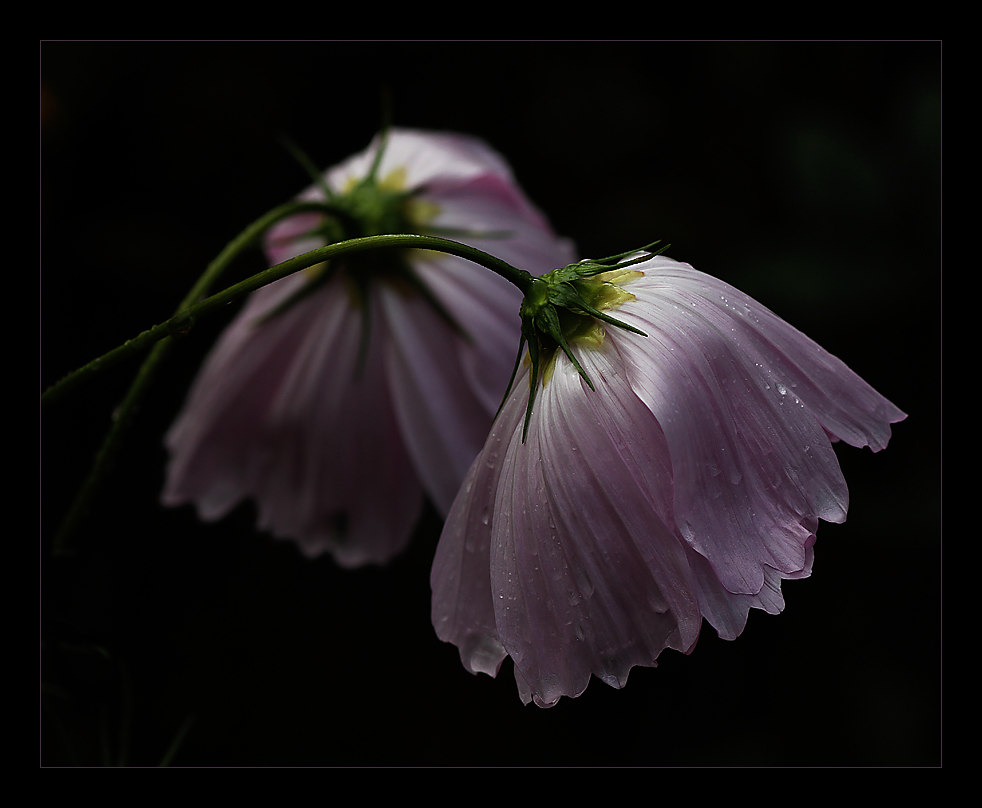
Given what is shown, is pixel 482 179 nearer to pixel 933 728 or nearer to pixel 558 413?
pixel 558 413

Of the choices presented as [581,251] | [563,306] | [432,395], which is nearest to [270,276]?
[563,306]

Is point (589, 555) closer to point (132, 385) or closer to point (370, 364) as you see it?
point (132, 385)

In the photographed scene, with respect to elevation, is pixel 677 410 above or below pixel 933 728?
above

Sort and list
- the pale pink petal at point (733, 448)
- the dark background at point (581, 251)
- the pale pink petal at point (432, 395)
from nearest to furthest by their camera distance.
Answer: the pale pink petal at point (733, 448), the pale pink petal at point (432, 395), the dark background at point (581, 251)

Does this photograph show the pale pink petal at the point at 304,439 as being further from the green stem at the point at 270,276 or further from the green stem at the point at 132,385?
the green stem at the point at 270,276

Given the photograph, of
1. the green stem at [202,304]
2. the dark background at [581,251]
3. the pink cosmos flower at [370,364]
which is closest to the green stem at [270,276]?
the green stem at [202,304]

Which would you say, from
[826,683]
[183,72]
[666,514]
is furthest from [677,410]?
[183,72]
